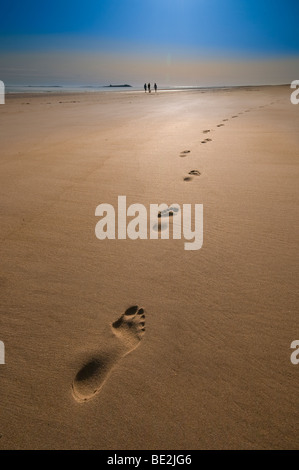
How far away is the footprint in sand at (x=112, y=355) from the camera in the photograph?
1024mm

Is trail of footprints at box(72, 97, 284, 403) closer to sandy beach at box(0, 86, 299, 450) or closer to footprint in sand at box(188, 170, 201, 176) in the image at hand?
sandy beach at box(0, 86, 299, 450)

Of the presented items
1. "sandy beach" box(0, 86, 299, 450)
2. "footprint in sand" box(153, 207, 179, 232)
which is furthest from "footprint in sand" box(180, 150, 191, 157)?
"footprint in sand" box(153, 207, 179, 232)

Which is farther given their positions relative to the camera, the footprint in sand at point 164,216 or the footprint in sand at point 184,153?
the footprint in sand at point 184,153

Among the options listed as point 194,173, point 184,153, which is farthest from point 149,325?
point 184,153

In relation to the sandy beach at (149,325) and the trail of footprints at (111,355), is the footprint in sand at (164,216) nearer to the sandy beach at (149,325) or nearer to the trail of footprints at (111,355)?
the sandy beach at (149,325)

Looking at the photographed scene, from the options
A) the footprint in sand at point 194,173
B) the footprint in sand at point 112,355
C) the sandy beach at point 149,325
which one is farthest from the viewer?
the footprint in sand at point 194,173

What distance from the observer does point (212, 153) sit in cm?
365

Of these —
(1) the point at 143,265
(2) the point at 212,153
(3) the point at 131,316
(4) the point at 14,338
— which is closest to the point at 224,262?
(1) the point at 143,265

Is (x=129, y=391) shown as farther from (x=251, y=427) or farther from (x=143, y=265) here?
(x=143, y=265)

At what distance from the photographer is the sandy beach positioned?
0.92 meters

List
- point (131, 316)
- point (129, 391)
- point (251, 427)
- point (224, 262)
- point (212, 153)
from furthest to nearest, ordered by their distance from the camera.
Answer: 1. point (212, 153)
2. point (224, 262)
3. point (131, 316)
4. point (129, 391)
5. point (251, 427)

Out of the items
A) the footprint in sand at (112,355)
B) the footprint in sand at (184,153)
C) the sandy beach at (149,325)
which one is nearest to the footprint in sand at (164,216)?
the sandy beach at (149,325)

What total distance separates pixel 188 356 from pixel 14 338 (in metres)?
0.76

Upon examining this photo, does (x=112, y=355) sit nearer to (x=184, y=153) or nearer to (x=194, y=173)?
(x=194, y=173)
